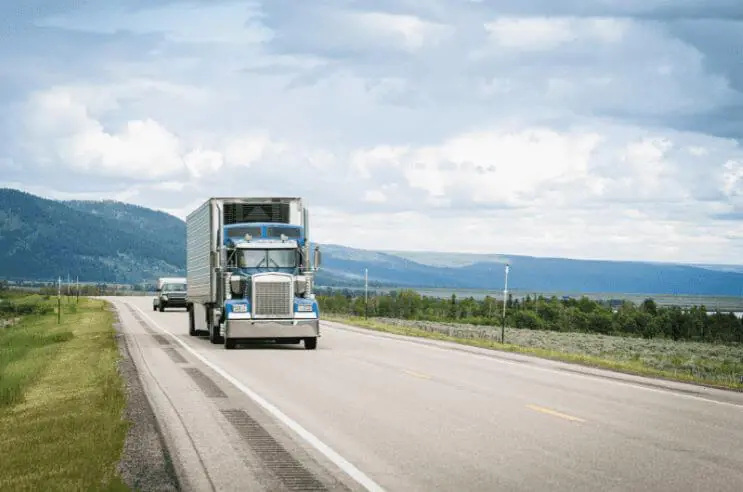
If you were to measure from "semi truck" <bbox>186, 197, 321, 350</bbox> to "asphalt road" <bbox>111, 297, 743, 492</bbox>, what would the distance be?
5.25m

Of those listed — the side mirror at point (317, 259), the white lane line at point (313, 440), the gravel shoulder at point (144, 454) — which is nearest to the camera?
the gravel shoulder at point (144, 454)

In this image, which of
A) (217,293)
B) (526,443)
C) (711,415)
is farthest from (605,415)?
(217,293)

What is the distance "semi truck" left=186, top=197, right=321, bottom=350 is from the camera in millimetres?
30516

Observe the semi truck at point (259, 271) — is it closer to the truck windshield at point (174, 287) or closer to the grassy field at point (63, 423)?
the grassy field at point (63, 423)

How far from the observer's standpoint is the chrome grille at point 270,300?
30500 millimetres

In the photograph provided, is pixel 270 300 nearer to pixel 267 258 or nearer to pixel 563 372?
pixel 267 258

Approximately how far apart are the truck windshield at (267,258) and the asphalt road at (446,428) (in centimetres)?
659

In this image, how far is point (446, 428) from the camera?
45.3 ft

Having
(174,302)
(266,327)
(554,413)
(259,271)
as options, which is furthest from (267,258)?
(174,302)

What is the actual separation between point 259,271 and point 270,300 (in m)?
1.20

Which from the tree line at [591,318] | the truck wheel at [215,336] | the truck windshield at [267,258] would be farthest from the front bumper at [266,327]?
the tree line at [591,318]

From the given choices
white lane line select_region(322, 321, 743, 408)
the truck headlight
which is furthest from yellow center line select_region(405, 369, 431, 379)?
the truck headlight

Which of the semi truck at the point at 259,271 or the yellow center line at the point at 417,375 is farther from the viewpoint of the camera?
the semi truck at the point at 259,271

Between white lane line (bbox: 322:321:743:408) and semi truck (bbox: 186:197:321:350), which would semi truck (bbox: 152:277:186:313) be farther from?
semi truck (bbox: 186:197:321:350)
